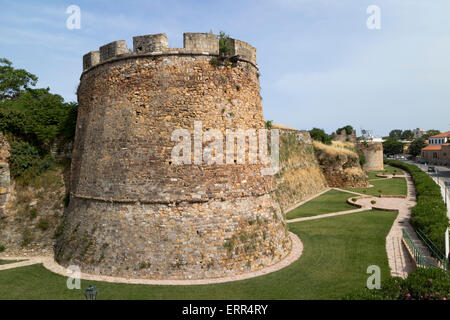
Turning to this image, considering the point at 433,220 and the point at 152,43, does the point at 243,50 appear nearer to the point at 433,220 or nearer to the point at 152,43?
the point at 152,43

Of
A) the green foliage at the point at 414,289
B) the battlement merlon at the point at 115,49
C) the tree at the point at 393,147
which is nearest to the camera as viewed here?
the green foliage at the point at 414,289

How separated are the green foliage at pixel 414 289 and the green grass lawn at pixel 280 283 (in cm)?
149

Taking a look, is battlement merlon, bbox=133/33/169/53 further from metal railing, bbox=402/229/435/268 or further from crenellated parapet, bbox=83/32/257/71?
metal railing, bbox=402/229/435/268

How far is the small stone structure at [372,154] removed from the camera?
59469 mm

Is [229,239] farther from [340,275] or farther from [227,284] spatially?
[340,275]

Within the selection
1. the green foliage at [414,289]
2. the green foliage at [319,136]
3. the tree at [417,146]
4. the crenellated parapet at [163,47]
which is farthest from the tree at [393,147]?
the green foliage at [414,289]

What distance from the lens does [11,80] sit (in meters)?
27.8

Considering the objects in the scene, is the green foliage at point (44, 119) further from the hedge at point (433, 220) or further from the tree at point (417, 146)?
the tree at point (417, 146)

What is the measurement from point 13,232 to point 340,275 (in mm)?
14266

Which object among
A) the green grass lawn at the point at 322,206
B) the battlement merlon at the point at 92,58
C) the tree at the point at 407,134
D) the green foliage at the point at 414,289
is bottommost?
the green grass lawn at the point at 322,206

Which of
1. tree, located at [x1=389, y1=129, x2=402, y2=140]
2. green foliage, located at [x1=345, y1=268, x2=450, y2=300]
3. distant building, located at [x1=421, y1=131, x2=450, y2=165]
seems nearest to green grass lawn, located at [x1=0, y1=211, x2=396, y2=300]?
green foliage, located at [x1=345, y1=268, x2=450, y2=300]

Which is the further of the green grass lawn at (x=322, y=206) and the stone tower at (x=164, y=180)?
the green grass lawn at (x=322, y=206)

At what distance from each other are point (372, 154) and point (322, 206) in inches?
1567

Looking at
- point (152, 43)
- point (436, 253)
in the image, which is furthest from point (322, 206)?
point (152, 43)
